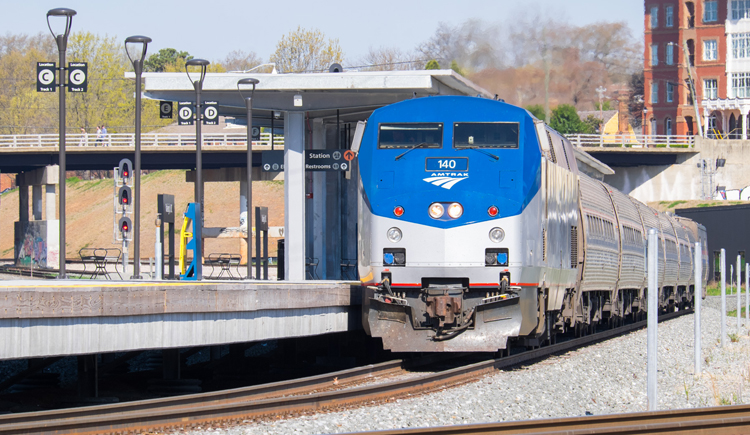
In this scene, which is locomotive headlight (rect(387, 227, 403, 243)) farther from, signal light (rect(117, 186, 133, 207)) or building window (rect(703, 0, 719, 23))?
building window (rect(703, 0, 719, 23))

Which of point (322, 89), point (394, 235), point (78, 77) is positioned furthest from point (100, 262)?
point (394, 235)

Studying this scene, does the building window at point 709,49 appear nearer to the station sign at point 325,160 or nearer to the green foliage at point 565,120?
the green foliage at point 565,120

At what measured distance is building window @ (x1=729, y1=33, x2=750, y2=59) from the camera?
82.6 meters

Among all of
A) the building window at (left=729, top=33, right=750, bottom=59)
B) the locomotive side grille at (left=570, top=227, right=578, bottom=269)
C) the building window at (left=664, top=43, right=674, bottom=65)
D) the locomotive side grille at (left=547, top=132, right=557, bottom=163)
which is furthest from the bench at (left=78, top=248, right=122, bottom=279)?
the building window at (left=729, top=33, right=750, bottom=59)

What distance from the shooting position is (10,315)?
1028cm

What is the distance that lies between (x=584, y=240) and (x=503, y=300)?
203 inches

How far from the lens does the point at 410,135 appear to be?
1498 centimetres

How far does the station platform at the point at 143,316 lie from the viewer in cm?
1049

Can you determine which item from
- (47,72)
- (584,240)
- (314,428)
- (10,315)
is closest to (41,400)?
(10,315)

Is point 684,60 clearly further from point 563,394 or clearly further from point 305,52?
point 563,394

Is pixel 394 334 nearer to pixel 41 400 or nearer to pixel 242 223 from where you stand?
pixel 41 400

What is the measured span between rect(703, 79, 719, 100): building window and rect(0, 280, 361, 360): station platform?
253ft

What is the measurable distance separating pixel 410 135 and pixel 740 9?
A: 3046 inches

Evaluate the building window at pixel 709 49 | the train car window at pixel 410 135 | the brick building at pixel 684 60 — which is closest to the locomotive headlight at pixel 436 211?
the train car window at pixel 410 135
